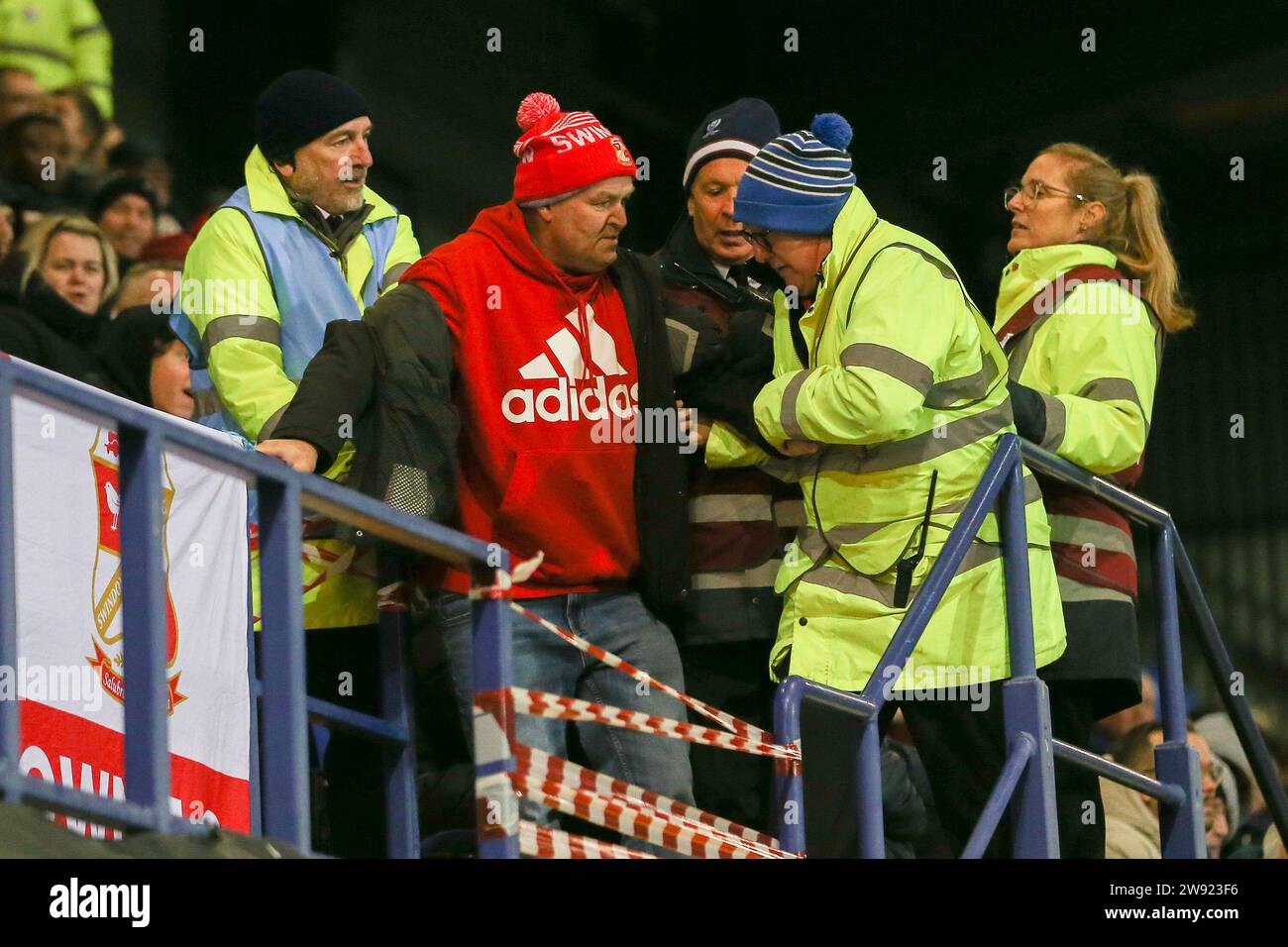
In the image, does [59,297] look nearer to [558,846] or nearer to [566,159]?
[566,159]

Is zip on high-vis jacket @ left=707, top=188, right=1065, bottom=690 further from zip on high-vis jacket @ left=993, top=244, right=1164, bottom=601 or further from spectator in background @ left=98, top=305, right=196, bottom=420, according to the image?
spectator in background @ left=98, top=305, right=196, bottom=420

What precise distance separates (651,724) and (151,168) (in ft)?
11.6

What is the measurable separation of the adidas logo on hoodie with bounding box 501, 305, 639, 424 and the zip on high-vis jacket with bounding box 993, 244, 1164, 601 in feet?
3.02

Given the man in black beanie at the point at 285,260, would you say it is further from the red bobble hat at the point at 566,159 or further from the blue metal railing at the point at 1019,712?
the blue metal railing at the point at 1019,712

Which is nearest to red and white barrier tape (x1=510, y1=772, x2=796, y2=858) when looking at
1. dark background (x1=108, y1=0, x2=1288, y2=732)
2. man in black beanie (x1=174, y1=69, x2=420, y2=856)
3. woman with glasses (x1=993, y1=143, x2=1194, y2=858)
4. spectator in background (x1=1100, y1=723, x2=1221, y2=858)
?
man in black beanie (x1=174, y1=69, x2=420, y2=856)

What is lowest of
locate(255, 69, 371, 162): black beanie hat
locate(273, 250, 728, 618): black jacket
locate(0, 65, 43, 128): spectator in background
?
locate(273, 250, 728, 618): black jacket

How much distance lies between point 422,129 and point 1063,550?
379 cm

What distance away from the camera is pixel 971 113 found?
8.54m

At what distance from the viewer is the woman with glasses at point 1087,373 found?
4.49 meters

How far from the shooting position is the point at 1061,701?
4.57 meters

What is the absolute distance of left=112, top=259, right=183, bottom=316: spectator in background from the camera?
598 centimetres

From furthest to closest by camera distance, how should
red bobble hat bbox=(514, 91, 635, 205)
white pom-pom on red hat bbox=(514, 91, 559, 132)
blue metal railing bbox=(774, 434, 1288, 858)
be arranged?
white pom-pom on red hat bbox=(514, 91, 559, 132), red bobble hat bbox=(514, 91, 635, 205), blue metal railing bbox=(774, 434, 1288, 858)
